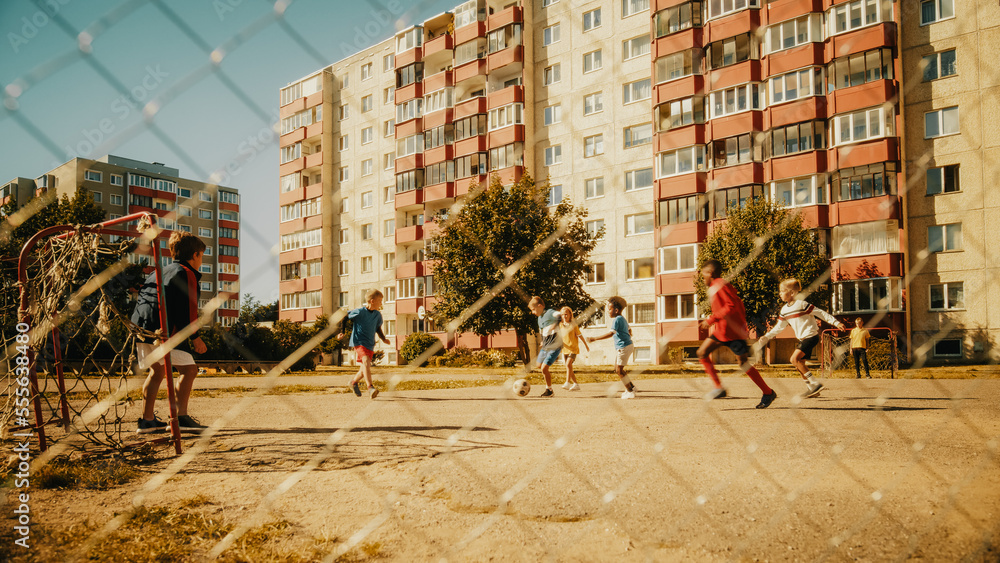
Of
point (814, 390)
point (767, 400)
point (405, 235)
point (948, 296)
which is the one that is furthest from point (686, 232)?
point (767, 400)

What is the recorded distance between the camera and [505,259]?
25797 millimetres

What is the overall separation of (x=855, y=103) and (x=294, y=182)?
30.6 m

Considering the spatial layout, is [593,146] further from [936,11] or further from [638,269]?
[936,11]

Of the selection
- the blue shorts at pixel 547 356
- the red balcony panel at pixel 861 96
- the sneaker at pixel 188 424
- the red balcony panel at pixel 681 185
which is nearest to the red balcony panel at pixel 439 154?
the red balcony panel at pixel 681 185

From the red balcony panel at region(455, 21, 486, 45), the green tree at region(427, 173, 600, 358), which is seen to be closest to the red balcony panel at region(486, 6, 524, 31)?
the red balcony panel at region(455, 21, 486, 45)

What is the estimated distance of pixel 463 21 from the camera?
136ft

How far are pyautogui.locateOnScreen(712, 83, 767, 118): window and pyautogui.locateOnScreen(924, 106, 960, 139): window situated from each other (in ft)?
22.7

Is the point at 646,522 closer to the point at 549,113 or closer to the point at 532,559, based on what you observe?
the point at 532,559

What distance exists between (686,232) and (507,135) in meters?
10.1

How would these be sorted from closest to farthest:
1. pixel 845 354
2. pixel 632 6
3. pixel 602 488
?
pixel 602 488, pixel 845 354, pixel 632 6

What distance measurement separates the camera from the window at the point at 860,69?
94.1 feet

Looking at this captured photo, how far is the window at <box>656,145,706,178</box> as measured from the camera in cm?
3381

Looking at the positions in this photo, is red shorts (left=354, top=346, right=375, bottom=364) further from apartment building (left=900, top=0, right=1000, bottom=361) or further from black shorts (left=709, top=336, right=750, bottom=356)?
apartment building (left=900, top=0, right=1000, bottom=361)

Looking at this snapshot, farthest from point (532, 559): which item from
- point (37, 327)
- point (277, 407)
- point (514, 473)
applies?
point (277, 407)
